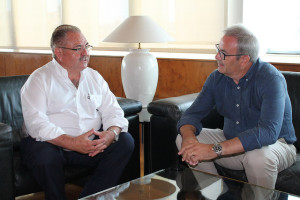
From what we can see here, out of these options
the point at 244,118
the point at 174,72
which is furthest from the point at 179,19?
the point at 244,118

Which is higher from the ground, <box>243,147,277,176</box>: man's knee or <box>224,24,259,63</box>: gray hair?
<box>224,24,259,63</box>: gray hair

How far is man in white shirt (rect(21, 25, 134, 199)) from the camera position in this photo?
2.12 metres

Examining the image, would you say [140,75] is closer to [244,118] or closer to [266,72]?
[244,118]

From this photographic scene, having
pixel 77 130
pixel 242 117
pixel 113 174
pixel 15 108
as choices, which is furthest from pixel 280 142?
pixel 15 108

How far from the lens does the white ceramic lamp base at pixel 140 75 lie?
10.7 feet

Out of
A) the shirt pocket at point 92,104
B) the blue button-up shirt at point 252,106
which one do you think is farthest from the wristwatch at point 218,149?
the shirt pocket at point 92,104

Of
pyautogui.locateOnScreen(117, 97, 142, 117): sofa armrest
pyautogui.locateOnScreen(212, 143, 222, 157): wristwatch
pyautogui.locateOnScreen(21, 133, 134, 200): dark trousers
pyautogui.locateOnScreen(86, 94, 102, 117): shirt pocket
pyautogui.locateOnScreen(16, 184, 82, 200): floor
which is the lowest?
pyautogui.locateOnScreen(16, 184, 82, 200): floor

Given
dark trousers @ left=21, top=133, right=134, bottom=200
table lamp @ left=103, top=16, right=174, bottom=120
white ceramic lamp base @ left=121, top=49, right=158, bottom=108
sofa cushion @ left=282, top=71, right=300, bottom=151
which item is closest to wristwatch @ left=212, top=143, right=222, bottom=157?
dark trousers @ left=21, top=133, right=134, bottom=200

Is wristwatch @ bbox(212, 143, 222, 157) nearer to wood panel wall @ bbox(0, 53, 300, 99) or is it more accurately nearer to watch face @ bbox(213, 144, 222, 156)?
watch face @ bbox(213, 144, 222, 156)

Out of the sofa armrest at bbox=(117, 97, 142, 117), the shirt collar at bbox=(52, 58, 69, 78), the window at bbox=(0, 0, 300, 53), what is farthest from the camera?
the window at bbox=(0, 0, 300, 53)

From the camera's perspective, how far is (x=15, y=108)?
8.29 ft

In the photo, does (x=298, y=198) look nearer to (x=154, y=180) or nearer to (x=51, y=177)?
(x=154, y=180)

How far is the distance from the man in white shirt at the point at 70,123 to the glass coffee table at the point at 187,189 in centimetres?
46

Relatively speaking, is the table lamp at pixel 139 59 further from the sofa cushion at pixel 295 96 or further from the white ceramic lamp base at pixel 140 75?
the sofa cushion at pixel 295 96
